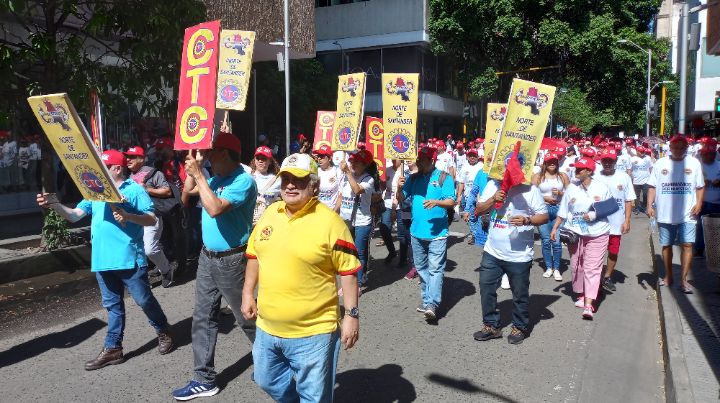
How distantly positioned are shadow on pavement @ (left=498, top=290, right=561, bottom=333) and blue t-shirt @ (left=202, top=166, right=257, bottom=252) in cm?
321

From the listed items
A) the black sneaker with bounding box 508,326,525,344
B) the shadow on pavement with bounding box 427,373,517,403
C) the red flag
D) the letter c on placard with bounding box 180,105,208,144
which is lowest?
the shadow on pavement with bounding box 427,373,517,403

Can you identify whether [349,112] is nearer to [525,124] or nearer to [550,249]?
[525,124]

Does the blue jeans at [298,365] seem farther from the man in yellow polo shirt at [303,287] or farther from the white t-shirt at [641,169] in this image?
the white t-shirt at [641,169]

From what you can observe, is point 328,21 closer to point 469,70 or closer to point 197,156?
point 469,70

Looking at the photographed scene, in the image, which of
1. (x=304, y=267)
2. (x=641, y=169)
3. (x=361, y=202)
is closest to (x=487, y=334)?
(x=361, y=202)

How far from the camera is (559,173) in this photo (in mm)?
8766

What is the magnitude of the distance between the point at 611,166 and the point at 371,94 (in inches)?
996

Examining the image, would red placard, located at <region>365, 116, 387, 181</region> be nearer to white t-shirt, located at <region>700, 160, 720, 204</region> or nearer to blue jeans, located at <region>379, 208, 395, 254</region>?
blue jeans, located at <region>379, 208, 395, 254</region>

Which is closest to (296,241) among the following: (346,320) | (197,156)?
(346,320)

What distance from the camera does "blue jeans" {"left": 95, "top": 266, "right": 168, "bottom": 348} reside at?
5066 mm

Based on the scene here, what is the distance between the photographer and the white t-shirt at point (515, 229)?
18.7 feet

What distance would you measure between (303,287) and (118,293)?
265 centimetres

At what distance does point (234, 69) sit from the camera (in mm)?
6617

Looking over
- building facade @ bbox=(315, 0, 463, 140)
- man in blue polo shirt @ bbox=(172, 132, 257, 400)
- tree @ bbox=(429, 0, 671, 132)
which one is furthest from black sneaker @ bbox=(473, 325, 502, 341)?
building facade @ bbox=(315, 0, 463, 140)
